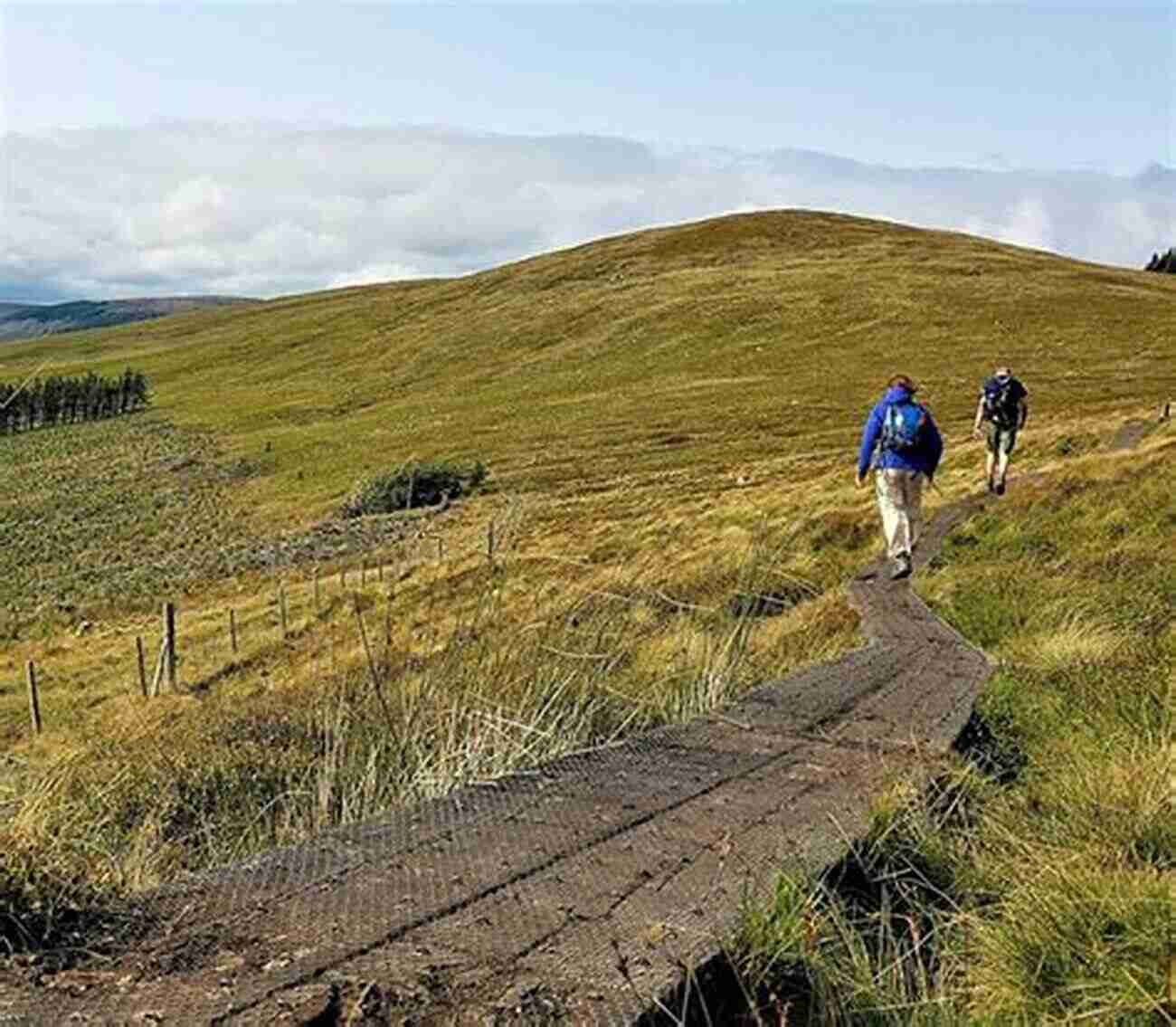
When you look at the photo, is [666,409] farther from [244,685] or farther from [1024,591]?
[1024,591]

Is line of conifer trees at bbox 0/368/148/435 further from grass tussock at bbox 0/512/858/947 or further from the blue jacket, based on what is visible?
grass tussock at bbox 0/512/858/947

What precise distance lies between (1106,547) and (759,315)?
81.7 metres

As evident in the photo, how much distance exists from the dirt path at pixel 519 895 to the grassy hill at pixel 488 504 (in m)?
0.42

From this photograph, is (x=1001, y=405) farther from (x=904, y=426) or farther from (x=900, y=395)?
(x=904, y=426)

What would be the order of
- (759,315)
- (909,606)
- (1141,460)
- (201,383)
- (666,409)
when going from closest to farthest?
(909,606) → (1141,460) → (666,409) → (759,315) → (201,383)

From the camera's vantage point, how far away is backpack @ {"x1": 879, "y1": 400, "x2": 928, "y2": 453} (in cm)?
1348

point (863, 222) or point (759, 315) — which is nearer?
point (759, 315)

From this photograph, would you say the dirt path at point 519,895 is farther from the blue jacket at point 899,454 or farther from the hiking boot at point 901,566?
the blue jacket at point 899,454

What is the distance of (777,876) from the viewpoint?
3.51 meters

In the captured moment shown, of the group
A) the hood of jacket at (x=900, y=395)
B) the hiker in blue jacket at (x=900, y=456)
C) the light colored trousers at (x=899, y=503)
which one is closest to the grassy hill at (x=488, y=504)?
the light colored trousers at (x=899, y=503)

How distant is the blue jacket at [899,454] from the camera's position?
534 inches

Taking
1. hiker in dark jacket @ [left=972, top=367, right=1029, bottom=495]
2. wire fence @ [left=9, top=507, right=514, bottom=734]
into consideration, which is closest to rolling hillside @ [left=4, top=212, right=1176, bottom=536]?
wire fence @ [left=9, top=507, right=514, bottom=734]

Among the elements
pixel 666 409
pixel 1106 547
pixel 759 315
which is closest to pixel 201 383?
pixel 759 315

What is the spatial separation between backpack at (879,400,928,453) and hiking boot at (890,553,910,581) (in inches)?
42.2
